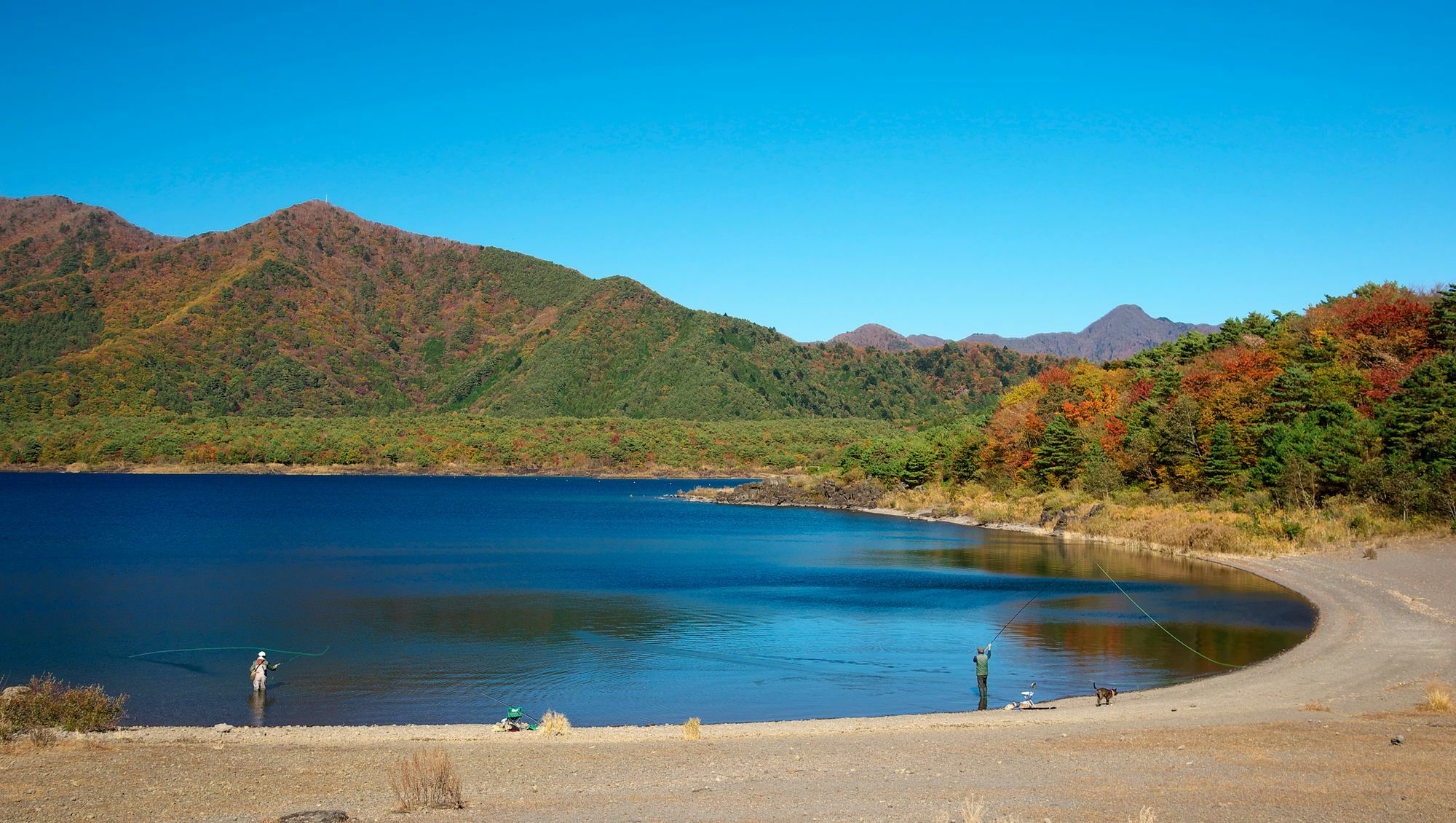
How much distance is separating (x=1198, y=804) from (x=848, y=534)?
180ft

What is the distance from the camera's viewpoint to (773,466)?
149 m

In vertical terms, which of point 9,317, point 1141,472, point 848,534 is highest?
point 9,317

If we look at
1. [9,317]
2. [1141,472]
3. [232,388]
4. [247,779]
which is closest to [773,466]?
[1141,472]

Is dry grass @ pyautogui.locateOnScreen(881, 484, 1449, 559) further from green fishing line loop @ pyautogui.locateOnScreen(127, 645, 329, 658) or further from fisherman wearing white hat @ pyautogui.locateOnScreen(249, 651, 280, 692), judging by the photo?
fisherman wearing white hat @ pyautogui.locateOnScreen(249, 651, 280, 692)

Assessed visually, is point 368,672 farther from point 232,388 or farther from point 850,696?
point 232,388

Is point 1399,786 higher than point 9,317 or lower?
lower

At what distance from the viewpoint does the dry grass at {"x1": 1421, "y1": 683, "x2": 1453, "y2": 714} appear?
1468cm

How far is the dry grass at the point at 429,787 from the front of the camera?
10.6 metres

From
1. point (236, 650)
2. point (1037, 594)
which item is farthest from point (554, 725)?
point (1037, 594)

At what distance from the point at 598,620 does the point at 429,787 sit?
65.8 ft

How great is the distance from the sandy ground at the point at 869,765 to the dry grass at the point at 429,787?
0.25 meters

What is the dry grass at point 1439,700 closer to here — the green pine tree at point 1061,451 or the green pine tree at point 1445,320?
the green pine tree at point 1445,320

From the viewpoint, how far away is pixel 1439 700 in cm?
1476

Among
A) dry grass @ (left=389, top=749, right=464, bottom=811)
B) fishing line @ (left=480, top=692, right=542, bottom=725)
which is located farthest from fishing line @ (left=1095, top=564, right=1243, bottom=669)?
dry grass @ (left=389, top=749, right=464, bottom=811)
